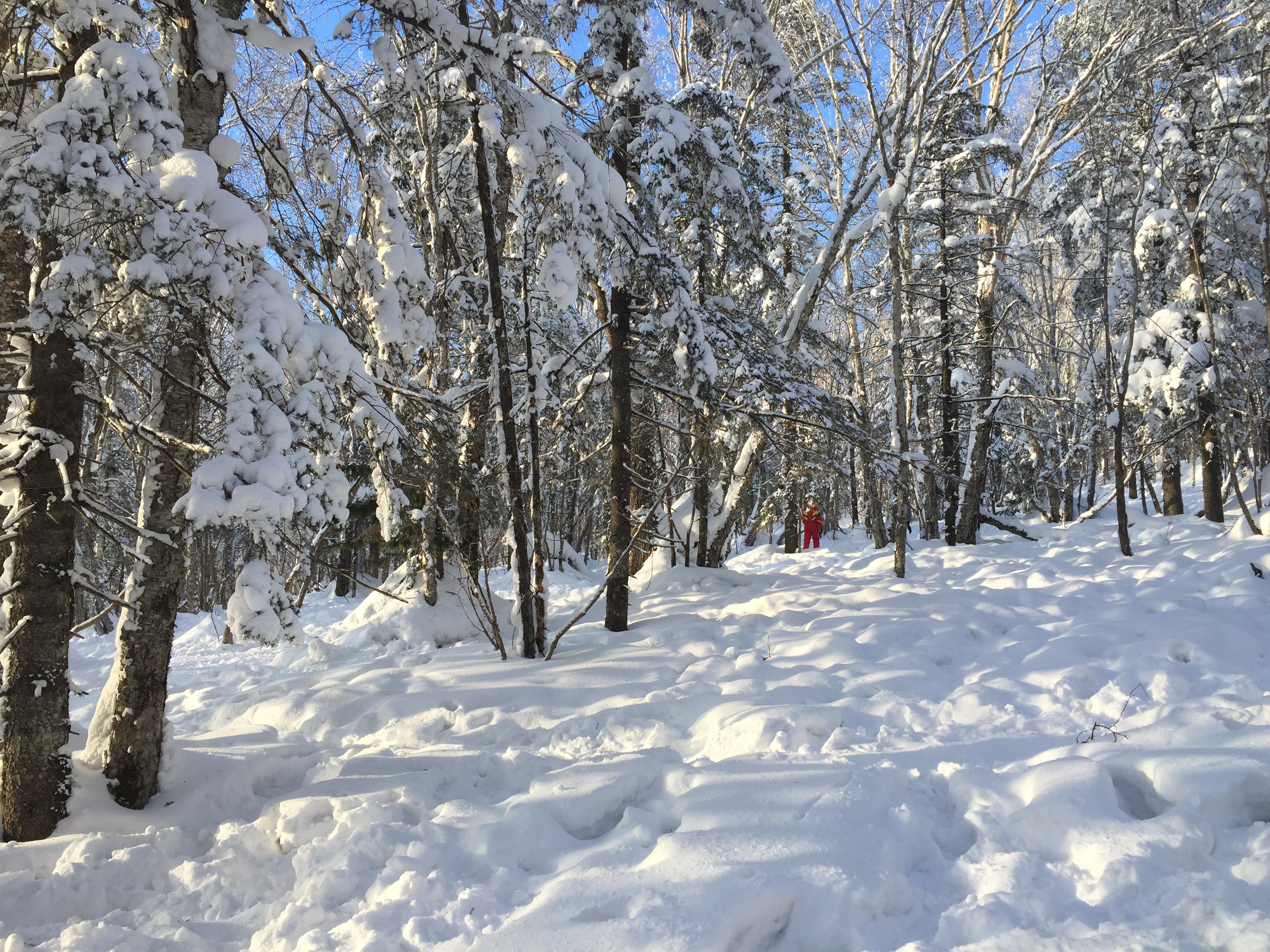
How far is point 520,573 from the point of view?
5.96 m

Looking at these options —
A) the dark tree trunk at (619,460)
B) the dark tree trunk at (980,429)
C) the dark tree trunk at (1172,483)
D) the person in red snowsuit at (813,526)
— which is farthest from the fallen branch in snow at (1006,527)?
the dark tree trunk at (619,460)

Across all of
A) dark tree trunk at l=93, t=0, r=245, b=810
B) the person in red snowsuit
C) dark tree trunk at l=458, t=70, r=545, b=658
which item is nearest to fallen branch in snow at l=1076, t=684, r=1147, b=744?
dark tree trunk at l=458, t=70, r=545, b=658

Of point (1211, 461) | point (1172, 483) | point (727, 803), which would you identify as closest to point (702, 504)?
point (727, 803)

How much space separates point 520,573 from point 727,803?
10.1ft

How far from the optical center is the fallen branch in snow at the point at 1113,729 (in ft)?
12.6

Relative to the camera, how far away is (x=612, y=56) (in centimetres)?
700

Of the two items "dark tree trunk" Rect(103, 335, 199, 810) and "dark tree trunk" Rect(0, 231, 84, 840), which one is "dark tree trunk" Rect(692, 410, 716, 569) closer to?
"dark tree trunk" Rect(103, 335, 199, 810)

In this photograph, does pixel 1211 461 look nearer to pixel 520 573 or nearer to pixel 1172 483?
pixel 1172 483

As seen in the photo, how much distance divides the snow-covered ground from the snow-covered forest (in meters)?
0.02

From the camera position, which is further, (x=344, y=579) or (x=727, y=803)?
(x=344, y=579)

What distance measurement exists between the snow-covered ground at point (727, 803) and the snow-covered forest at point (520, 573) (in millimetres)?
25

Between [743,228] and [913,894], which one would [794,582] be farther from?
[913,894]

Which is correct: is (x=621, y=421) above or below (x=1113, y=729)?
above

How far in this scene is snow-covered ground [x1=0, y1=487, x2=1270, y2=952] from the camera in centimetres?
267
